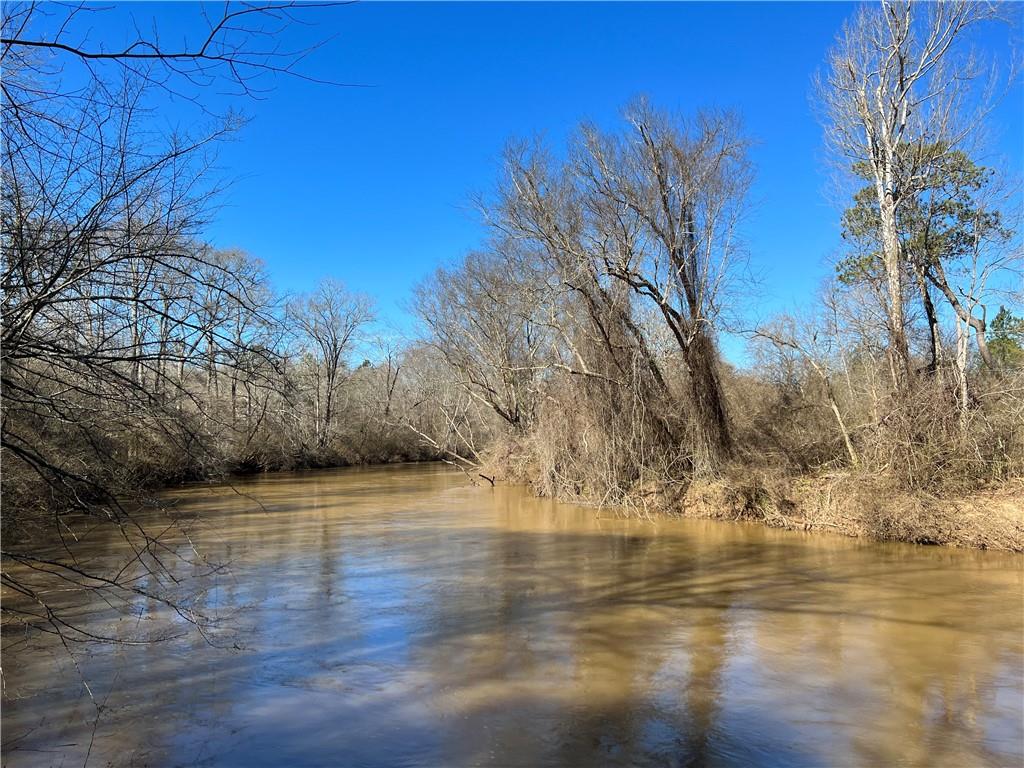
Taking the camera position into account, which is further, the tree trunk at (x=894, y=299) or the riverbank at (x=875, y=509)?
the tree trunk at (x=894, y=299)

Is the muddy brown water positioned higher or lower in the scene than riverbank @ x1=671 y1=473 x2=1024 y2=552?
lower

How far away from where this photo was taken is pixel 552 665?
6465 millimetres

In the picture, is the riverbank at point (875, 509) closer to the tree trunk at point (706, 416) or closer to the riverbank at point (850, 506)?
the riverbank at point (850, 506)

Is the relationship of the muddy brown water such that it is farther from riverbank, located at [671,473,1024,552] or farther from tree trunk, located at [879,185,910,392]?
tree trunk, located at [879,185,910,392]

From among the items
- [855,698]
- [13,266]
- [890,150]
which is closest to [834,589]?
[855,698]

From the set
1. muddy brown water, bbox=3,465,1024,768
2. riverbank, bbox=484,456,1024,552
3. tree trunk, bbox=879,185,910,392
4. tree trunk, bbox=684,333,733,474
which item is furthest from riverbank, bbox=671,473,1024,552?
tree trunk, bbox=879,185,910,392

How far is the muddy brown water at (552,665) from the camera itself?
4879 mm

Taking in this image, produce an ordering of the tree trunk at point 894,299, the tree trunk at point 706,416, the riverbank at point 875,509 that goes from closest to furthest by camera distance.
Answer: the riverbank at point 875,509 < the tree trunk at point 894,299 < the tree trunk at point 706,416

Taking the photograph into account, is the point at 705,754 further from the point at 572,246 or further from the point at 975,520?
→ the point at 572,246

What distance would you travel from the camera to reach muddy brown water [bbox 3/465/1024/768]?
488 centimetres

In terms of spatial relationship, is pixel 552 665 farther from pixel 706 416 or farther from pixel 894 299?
pixel 894 299

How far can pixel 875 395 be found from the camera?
14.2m

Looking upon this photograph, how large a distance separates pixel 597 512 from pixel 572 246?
6.91m

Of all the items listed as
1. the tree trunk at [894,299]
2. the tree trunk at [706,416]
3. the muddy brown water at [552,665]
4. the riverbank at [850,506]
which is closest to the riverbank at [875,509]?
the riverbank at [850,506]
